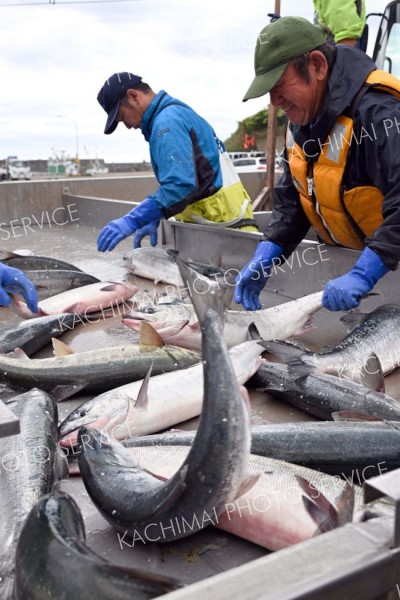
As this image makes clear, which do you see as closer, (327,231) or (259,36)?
(259,36)

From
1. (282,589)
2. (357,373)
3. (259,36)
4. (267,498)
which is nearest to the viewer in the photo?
(282,589)

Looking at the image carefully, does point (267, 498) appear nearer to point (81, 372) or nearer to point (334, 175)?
point (81, 372)

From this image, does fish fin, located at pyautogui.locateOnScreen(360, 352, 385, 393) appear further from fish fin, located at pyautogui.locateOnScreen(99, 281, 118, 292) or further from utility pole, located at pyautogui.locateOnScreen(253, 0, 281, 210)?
utility pole, located at pyautogui.locateOnScreen(253, 0, 281, 210)

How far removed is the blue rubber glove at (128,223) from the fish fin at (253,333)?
106 inches

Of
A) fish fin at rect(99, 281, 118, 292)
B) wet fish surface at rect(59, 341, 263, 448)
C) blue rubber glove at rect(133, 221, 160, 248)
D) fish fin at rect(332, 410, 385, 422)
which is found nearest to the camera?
fish fin at rect(332, 410, 385, 422)

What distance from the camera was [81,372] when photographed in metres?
3.83

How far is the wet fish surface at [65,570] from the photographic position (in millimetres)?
1627

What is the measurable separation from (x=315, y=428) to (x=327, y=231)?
2.46 metres

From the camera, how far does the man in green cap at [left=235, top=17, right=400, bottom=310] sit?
3889 millimetres

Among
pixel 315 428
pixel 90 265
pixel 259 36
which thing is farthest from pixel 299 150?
pixel 90 265

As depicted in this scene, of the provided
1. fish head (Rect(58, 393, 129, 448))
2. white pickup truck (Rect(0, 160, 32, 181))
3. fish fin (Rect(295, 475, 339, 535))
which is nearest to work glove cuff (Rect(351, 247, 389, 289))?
fish head (Rect(58, 393, 129, 448))

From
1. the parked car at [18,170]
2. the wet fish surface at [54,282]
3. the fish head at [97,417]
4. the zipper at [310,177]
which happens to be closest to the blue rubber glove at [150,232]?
the wet fish surface at [54,282]

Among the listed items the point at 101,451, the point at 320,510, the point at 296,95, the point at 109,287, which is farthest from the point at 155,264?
the point at 320,510

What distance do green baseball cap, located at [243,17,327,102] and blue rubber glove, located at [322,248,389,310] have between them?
1272 millimetres
